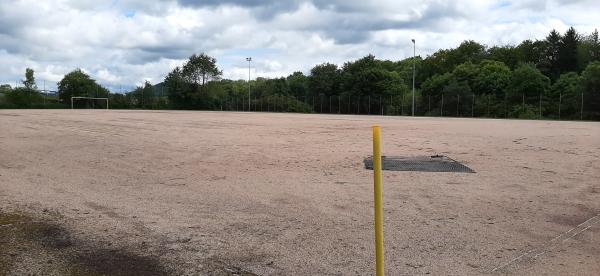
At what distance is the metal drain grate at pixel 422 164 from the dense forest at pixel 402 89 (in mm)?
42297

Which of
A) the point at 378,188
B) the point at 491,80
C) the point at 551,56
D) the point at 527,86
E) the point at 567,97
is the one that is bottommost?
the point at 378,188

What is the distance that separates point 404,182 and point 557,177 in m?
3.07

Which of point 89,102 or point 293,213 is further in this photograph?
point 89,102

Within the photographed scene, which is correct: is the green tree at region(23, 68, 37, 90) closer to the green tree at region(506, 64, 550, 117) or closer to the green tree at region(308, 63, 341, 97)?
the green tree at region(308, 63, 341, 97)

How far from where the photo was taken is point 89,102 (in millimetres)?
75875

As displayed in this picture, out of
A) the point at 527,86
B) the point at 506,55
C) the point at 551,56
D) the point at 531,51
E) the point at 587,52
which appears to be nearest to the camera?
the point at 527,86

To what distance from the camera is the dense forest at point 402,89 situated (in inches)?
2221

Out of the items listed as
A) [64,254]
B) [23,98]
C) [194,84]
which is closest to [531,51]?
[194,84]

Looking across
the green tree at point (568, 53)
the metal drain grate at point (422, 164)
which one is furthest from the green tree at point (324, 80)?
the metal drain grate at point (422, 164)

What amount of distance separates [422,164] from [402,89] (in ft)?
218

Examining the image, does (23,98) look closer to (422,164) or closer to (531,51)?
(422,164)

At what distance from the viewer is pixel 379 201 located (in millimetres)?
3363

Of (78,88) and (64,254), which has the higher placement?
(78,88)

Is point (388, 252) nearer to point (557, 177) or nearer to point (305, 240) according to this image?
point (305, 240)
